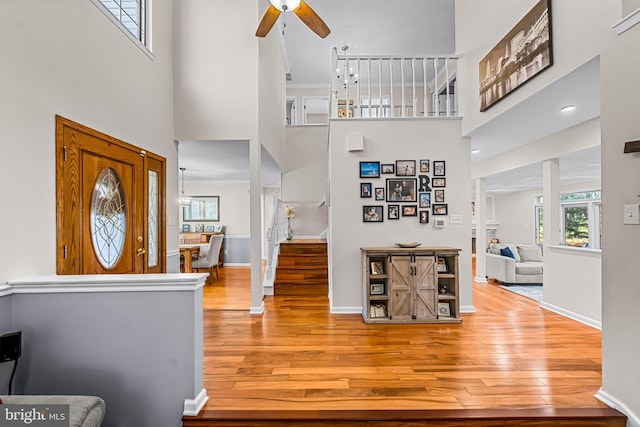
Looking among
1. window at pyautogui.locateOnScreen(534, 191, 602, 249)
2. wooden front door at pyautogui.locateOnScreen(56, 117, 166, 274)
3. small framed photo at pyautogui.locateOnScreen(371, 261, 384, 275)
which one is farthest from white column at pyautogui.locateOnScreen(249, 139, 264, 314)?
window at pyautogui.locateOnScreen(534, 191, 602, 249)

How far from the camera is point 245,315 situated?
161 inches

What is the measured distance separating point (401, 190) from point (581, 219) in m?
6.56

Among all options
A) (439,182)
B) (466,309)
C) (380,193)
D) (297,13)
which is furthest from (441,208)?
(297,13)

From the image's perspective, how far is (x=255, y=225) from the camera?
417 cm

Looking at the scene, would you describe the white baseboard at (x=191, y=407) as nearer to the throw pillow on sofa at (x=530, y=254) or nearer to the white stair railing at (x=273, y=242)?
the white stair railing at (x=273, y=242)

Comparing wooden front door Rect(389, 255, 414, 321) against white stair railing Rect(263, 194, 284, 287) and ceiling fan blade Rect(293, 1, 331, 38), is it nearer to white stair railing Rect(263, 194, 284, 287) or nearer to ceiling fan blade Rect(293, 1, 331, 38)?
white stair railing Rect(263, 194, 284, 287)

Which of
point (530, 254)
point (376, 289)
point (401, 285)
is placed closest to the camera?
point (401, 285)

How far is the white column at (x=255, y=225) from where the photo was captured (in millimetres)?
4129

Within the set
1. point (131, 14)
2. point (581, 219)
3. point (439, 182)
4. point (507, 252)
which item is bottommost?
point (507, 252)

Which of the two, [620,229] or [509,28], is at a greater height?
[509,28]

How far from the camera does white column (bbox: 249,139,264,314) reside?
413 cm

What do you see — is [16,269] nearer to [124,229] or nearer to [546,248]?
Answer: [124,229]

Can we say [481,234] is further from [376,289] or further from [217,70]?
[217,70]

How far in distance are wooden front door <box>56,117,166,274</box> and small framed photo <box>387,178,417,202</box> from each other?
2.84 m
